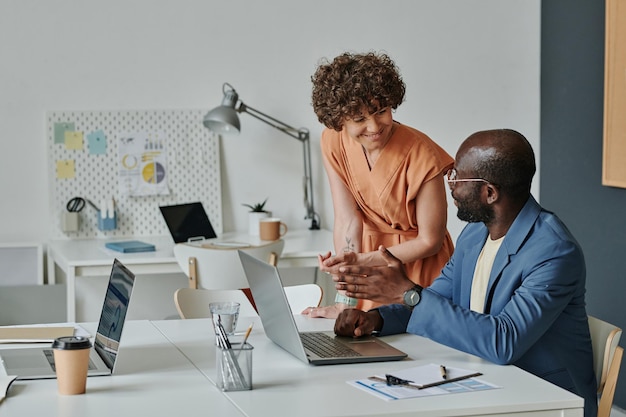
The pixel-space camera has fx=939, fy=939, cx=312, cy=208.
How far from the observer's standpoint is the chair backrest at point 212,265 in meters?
3.79

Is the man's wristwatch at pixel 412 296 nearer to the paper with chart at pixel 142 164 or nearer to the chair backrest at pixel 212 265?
the chair backrest at pixel 212 265

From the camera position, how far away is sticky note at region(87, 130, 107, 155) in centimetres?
456

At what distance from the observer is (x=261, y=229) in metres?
4.43

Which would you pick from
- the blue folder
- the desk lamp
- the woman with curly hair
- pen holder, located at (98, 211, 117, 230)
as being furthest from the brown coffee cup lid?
pen holder, located at (98, 211, 117, 230)

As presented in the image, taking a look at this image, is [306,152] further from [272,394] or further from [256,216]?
[272,394]

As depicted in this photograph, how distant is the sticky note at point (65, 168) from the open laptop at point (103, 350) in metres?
2.27

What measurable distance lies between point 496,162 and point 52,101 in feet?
9.16

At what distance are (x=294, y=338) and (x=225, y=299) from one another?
38.6 inches

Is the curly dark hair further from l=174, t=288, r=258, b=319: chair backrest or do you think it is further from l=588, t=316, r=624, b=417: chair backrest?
l=588, t=316, r=624, b=417: chair backrest

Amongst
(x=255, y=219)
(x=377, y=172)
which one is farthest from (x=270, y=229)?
(x=377, y=172)

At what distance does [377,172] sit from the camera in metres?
3.05

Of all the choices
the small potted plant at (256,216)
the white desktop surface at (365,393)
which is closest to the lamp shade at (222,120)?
the small potted plant at (256,216)

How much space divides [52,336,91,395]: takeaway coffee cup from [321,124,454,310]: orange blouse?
1353mm

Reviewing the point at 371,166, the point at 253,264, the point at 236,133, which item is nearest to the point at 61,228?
the point at 236,133
